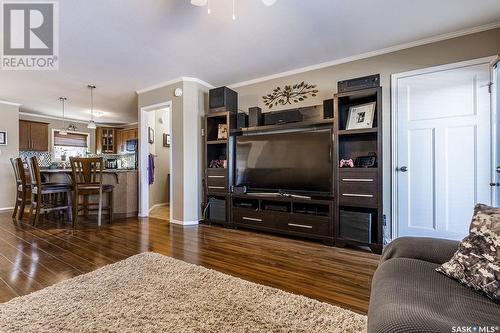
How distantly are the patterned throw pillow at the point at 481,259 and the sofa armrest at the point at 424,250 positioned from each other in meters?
0.14

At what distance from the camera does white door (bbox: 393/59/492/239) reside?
8.26 ft

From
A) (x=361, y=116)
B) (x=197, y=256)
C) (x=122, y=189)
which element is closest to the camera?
(x=197, y=256)

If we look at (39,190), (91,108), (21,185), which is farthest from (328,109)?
(91,108)

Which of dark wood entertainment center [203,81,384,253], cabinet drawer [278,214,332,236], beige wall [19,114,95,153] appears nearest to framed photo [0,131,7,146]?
beige wall [19,114,95,153]

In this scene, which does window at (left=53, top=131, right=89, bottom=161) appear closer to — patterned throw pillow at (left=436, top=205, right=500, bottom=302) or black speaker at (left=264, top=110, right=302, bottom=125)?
black speaker at (left=264, top=110, right=302, bottom=125)

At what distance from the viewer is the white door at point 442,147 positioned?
2.52 m

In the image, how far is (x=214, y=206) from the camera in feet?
12.7

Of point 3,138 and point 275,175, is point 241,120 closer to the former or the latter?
point 275,175

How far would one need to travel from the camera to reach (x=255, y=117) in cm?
371

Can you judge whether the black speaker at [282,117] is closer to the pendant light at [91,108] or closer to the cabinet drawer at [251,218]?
the cabinet drawer at [251,218]

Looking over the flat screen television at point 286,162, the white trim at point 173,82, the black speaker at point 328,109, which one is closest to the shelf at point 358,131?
the flat screen television at point 286,162

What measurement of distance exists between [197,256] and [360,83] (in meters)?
2.63

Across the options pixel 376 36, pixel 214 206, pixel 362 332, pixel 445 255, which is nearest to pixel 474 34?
pixel 376 36

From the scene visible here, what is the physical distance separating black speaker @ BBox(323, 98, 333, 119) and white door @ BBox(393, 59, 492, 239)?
28.5 inches
